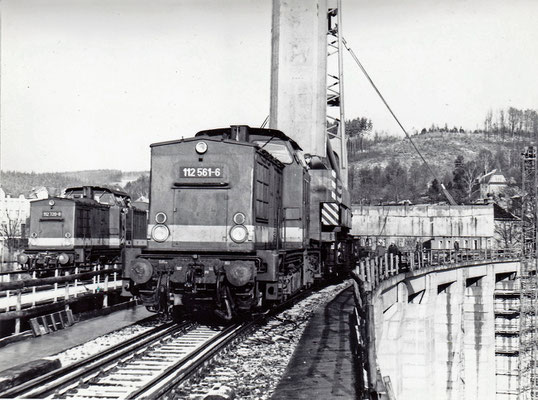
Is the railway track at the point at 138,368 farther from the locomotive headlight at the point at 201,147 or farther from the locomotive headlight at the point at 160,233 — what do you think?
the locomotive headlight at the point at 201,147

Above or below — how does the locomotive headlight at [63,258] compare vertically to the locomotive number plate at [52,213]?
below

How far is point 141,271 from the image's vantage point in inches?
347

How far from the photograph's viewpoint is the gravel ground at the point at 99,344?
744 cm

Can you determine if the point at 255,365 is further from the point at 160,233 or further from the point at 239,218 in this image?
the point at 160,233

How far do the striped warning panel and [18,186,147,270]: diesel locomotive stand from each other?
19.6 feet

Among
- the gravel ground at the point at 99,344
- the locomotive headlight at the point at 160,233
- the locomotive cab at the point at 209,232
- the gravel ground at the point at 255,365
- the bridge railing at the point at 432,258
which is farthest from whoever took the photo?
the bridge railing at the point at 432,258

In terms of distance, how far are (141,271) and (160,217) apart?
113 cm

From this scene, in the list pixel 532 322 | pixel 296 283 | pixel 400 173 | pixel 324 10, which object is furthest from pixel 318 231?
pixel 400 173

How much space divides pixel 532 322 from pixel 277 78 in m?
31.0

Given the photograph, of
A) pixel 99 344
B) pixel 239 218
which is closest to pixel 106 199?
pixel 239 218

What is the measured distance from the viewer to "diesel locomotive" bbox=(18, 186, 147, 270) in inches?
699

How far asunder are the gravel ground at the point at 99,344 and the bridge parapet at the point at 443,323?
20.7ft

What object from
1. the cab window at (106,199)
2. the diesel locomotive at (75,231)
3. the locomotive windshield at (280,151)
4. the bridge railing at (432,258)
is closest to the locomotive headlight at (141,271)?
the locomotive windshield at (280,151)

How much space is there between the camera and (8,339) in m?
8.48
